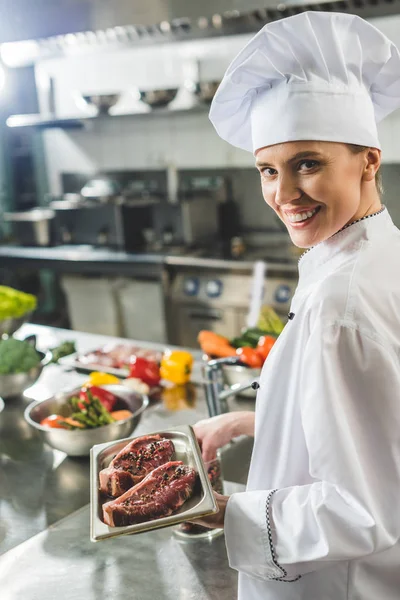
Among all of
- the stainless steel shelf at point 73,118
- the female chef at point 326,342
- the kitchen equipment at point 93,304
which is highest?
the stainless steel shelf at point 73,118

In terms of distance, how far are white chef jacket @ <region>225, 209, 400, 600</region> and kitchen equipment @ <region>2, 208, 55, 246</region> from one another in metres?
4.95

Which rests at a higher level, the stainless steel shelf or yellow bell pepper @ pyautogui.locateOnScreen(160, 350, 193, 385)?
the stainless steel shelf

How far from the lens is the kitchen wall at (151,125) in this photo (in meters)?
5.14

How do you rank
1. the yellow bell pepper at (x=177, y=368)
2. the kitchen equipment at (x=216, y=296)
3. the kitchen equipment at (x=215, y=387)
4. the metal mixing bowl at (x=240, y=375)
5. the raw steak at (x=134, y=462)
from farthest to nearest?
the kitchen equipment at (x=216, y=296)
the yellow bell pepper at (x=177, y=368)
the metal mixing bowl at (x=240, y=375)
the kitchen equipment at (x=215, y=387)
the raw steak at (x=134, y=462)

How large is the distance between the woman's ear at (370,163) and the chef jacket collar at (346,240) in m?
0.07

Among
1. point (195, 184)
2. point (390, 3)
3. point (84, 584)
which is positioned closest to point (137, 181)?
point (195, 184)

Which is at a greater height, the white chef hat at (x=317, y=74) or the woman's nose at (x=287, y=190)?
the white chef hat at (x=317, y=74)

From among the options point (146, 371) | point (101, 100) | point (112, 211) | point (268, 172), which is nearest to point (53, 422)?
point (146, 371)

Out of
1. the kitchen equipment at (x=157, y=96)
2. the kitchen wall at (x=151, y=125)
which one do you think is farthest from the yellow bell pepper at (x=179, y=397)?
the kitchen equipment at (x=157, y=96)

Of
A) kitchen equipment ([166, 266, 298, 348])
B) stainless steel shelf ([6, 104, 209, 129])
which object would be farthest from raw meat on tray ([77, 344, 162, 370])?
stainless steel shelf ([6, 104, 209, 129])

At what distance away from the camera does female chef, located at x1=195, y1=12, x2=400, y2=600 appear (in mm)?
1000

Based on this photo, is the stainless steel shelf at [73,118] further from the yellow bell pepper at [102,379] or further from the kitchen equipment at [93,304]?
the yellow bell pepper at [102,379]

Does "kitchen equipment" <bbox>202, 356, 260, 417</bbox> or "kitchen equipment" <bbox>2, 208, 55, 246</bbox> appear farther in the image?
"kitchen equipment" <bbox>2, 208, 55, 246</bbox>

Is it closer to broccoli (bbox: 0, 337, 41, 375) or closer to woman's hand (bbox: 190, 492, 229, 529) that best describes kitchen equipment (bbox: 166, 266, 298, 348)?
broccoli (bbox: 0, 337, 41, 375)
